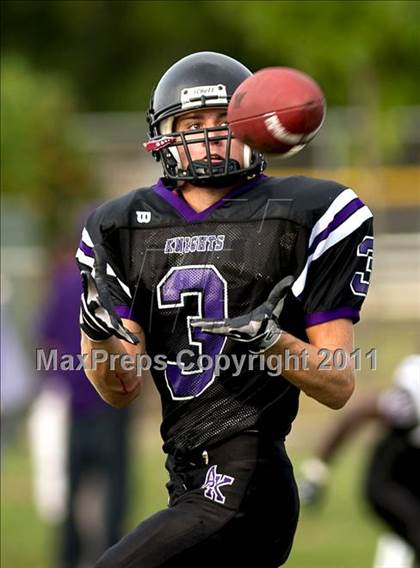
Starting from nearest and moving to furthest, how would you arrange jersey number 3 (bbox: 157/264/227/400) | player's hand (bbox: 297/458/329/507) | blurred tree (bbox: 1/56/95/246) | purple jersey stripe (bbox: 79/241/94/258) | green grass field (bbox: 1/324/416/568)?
jersey number 3 (bbox: 157/264/227/400) < purple jersey stripe (bbox: 79/241/94/258) < player's hand (bbox: 297/458/329/507) < green grass field (bbox: 1/324/416/568) < blurred tree (bbox: 1/56/95/246)

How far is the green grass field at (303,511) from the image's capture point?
893 centimetres

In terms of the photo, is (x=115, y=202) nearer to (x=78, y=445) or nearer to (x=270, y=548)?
(x=270, y=548)

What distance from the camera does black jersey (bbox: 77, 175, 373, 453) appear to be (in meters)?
4.16

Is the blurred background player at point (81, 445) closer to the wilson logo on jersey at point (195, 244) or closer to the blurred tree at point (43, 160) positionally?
the wilson logo on jersey at point (195, 244)

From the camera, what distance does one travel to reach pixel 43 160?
1535cm

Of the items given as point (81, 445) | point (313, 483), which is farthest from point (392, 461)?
point (81, 445)

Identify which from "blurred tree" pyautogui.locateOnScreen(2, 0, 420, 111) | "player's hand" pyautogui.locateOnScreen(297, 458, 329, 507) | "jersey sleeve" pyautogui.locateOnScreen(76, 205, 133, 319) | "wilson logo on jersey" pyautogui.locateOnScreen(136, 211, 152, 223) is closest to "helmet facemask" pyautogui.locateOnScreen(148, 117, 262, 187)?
"wilson logo on jersey" pyautogui.locateOnScreen(136, 211, 152, 223)

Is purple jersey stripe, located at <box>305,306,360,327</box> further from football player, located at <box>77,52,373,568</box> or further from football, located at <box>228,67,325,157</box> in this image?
football, located at <box>228,67,325,157</box>

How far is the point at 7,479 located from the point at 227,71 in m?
7.69

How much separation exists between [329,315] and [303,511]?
5970 millimetres

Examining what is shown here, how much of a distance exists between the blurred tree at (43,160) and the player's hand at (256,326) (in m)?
10.7

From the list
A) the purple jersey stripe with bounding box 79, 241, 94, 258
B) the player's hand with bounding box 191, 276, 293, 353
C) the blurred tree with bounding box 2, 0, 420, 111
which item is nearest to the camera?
the player's hand with bounding box 191, 276, 293, 353

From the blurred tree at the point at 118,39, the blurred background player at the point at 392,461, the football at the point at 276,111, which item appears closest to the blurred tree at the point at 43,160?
the blurred tree at the point at 118,39

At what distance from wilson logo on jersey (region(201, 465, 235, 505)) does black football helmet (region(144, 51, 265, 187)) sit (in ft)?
2.70
